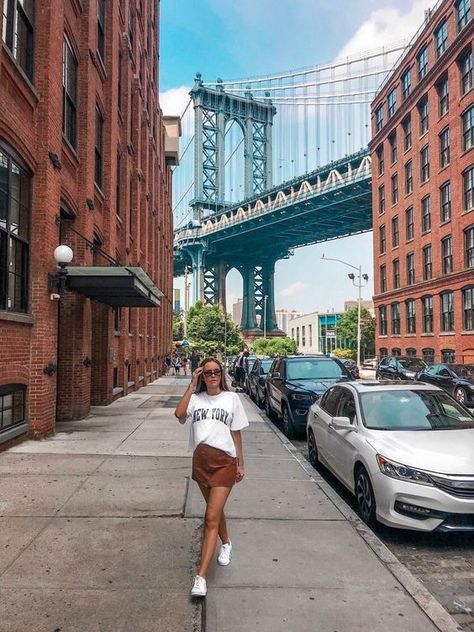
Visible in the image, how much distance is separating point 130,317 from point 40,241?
11472 millimetres

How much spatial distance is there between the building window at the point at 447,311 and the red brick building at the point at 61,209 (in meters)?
21.5

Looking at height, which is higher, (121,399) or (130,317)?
(130,317)

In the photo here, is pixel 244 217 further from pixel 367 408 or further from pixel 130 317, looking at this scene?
pixel 367 408

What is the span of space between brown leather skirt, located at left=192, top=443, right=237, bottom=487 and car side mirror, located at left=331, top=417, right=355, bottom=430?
8.95 feet

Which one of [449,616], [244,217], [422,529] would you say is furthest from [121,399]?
[244,217]

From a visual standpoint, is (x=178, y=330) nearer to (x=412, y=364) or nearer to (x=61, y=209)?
(x=412, y=364)

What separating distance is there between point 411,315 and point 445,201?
27.6 feet

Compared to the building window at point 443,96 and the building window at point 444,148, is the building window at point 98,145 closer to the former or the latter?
the building window at point 444,148

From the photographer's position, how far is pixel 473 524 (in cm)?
491

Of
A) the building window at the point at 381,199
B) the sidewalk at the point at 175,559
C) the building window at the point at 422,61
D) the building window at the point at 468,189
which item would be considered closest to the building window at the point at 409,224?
the building window at the point at 381,199

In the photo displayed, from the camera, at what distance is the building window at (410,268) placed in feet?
127

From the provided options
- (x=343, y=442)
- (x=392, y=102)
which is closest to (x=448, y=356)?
(x=392, y=102)

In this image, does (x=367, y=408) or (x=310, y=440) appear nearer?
(x=367, y=408)

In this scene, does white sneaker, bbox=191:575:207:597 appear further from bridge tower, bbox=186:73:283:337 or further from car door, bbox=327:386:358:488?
→ bridge tower, bbox=186:73:283:337
